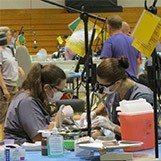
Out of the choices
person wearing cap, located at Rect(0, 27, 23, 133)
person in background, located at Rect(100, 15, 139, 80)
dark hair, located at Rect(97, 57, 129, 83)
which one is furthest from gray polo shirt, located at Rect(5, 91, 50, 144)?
person wearing cap, located at Rect(0, 27, 23, 133)

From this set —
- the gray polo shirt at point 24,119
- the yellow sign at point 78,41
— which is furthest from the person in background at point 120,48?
the yellow sign at point 78,41

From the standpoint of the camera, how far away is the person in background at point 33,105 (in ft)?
8.21

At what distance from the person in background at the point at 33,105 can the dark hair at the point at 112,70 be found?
8.8 inches

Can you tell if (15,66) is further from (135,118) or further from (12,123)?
(135,118)

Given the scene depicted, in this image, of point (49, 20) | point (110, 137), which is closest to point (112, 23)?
point (110, 137)

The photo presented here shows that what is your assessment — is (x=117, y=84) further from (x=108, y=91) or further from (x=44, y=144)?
(x=44, y=144)

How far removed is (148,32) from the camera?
171 cm

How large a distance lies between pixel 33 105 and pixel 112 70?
0.46 m

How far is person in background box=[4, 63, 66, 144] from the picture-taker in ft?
8.21

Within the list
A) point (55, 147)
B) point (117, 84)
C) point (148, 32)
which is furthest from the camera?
point (117, 84)

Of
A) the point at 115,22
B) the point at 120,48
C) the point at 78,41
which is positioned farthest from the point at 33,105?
the point at 115,22

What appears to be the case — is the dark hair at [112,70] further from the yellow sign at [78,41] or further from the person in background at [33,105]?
the yellow sign at [78,41]

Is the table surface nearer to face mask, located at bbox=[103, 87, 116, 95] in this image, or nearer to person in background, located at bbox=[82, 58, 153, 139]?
person in background, located at bbox=[82, 58, 153, 139]

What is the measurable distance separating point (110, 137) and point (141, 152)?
0.64ft
